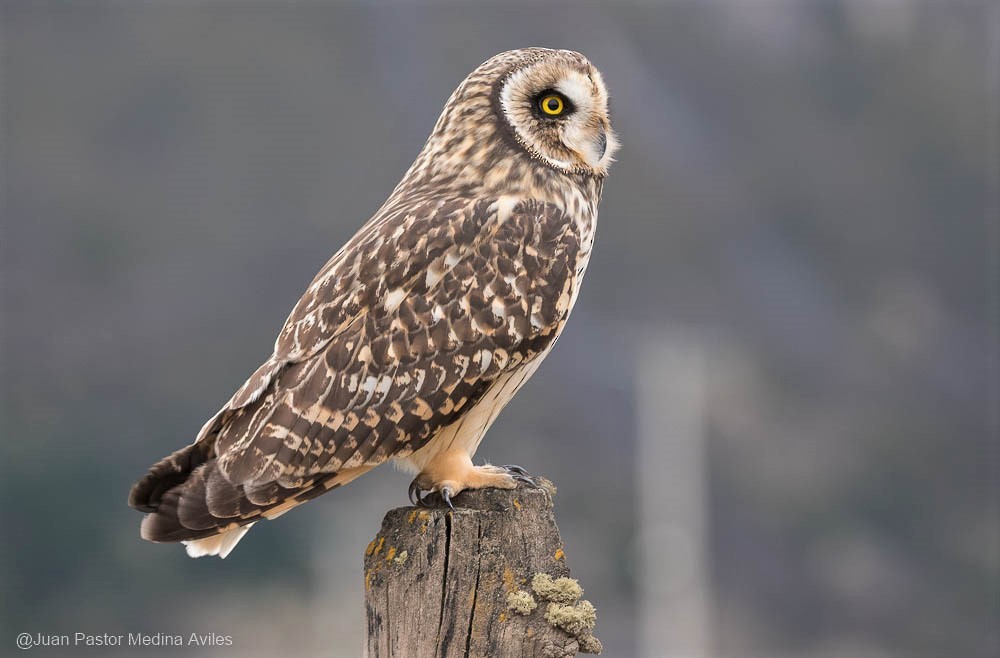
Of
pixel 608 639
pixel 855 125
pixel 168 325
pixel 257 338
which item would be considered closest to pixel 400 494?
pixel 608 639

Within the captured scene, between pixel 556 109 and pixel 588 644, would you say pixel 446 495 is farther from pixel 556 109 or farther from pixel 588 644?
pixel 556 109

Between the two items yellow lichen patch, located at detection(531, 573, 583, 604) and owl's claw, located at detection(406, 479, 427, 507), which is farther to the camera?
owl's claw, located at detection(406, 479, 427, 507)

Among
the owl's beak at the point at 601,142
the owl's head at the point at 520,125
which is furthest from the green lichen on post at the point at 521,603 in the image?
the owl's beak at the point at 601,142

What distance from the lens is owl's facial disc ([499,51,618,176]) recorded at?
491 centimetres

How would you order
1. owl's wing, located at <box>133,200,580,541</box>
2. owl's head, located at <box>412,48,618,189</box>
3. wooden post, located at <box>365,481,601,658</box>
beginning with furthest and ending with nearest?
owl's head, located at <box>412,48,618,189</box> → owl's wing, located at <box>133,200,580,541</box> → wooden post, located at <box>365,481,601,658</box>

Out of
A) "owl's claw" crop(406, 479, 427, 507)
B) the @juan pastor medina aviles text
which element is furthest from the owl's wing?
the @juan pastor medina aviles text

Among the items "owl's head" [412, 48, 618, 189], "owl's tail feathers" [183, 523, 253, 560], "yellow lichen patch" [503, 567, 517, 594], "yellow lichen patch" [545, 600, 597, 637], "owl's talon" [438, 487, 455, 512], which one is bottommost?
"yellow lichen patch" [545, 600, 597, 637]

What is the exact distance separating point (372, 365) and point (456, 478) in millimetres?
486

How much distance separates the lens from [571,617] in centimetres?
407

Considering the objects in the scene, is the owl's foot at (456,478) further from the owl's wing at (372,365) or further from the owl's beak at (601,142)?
the owl's beak at (601,142)

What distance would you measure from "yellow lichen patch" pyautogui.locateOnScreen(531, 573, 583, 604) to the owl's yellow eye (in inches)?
67.4

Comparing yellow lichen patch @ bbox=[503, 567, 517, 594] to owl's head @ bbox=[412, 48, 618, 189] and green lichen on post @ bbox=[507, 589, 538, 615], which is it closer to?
green lichen on post @ bbox=[507, 589, 538, 615]

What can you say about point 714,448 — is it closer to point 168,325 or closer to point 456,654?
point 168,325

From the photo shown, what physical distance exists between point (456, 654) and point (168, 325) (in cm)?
2645
